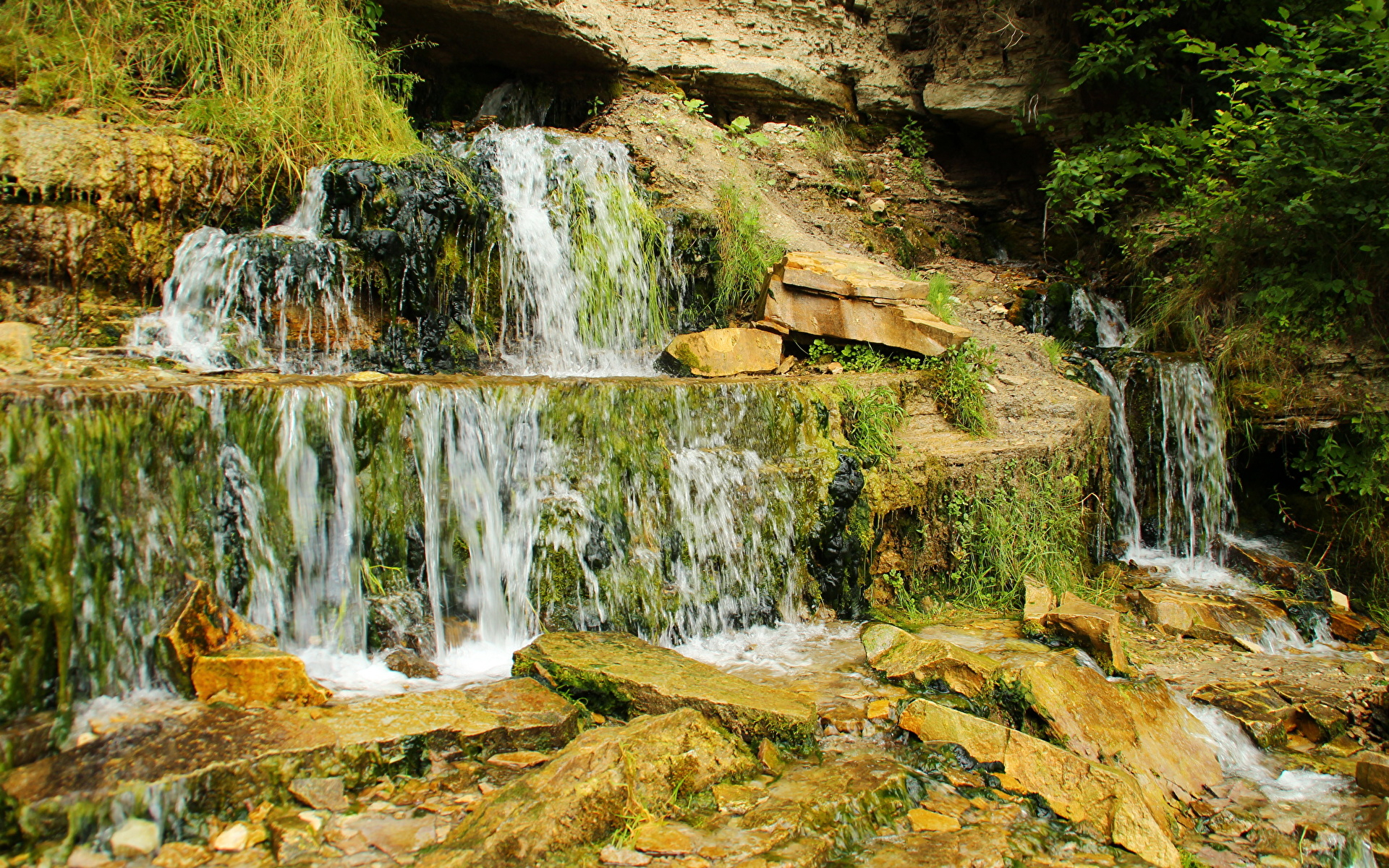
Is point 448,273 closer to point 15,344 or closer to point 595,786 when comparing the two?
point 15,344

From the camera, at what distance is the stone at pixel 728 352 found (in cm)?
583

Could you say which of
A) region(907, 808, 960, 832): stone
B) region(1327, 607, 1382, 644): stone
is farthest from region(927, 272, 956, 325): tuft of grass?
region(907, 808, 960, 832): stone

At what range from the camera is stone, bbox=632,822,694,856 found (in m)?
2.22

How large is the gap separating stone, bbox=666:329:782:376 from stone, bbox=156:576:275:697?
11.4 ft

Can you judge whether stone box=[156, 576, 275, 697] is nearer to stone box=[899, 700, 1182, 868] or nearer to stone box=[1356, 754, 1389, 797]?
stone box=[899, 700, 1182, 868]

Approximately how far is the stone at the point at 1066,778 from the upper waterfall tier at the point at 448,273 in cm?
386

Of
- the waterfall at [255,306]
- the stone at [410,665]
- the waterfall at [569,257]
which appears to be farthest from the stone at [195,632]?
the waterfall at [569,257]

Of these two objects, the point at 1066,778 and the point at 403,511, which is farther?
the point at 403,511

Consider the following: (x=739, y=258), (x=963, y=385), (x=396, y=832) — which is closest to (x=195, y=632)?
(x=396, y=832)

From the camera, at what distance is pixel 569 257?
644 centimetres

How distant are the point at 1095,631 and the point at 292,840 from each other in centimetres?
353

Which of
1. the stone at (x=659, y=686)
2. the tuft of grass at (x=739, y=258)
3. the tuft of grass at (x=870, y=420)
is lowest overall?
the stone at (x=659, y=686)

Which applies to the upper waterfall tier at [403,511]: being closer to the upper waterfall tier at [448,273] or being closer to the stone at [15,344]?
the stone at [15,344]

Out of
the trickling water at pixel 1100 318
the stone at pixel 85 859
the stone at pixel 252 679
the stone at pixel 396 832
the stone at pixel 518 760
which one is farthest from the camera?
the trickling water at pixel 1100 318
